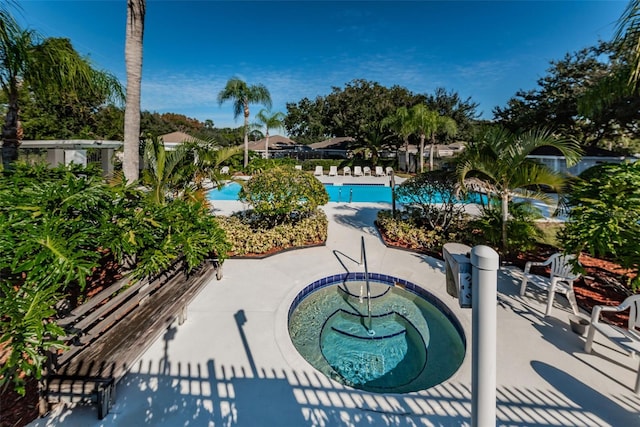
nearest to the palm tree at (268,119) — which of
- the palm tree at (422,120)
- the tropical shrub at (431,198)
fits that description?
the palm tree at (422,120)

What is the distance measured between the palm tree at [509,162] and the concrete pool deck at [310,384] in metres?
2.22

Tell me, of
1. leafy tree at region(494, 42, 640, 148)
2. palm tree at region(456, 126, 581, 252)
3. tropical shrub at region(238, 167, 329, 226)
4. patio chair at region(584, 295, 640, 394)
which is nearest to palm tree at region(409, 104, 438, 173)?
leafy tree at region(494, 42, 640, 148)

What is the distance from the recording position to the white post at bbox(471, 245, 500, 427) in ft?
4.13

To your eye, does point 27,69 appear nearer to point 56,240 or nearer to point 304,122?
point 56,240

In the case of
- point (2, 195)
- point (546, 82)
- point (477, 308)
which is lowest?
Answer: point (477, 308)

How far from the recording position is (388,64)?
27.5 m

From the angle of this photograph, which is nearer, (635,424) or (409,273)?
(635,424)

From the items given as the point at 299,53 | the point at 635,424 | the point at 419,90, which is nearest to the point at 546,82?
the point at 419,90

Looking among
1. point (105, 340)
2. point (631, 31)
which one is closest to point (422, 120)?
point (631, 31)

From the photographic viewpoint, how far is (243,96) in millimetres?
24656

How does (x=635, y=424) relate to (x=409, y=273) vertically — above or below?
below

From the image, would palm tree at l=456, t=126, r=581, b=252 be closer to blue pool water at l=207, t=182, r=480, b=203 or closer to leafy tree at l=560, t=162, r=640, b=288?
leafy tree at l=560, t=162, r=640, b=288

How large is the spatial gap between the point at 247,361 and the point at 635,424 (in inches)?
155

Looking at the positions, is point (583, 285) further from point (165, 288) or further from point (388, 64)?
point (388, 64)
